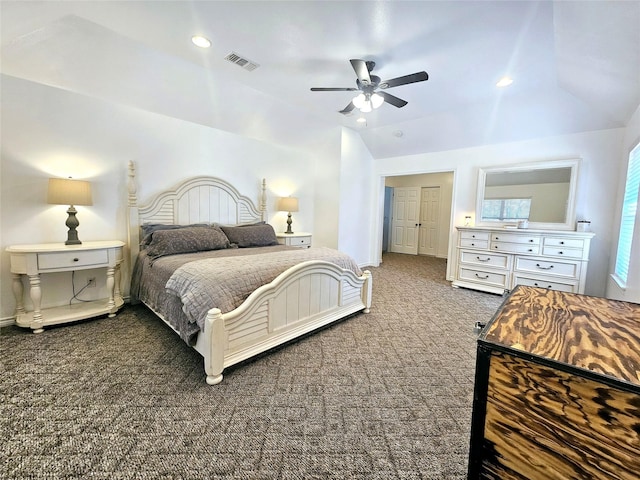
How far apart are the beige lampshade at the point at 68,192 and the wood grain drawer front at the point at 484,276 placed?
4.89 metres

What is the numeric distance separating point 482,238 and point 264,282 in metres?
3.47

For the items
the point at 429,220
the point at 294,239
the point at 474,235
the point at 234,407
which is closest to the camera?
the point at 234,407

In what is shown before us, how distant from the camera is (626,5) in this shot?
5.01 feet

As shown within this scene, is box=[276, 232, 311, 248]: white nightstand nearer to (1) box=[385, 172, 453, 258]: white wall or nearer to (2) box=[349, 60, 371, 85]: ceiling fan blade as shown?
(2) box=[349, 60, 371, 85]: ceiling fan blade

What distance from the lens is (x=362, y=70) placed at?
7.56 feet

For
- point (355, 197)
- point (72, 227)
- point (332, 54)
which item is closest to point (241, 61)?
point (332, 54)

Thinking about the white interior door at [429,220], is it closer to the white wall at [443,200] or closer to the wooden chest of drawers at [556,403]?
the white wall at [443,200]

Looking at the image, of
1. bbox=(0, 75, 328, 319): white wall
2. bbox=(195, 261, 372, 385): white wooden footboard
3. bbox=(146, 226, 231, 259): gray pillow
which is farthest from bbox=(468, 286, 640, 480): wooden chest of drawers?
bbox=(0, 75, 328, 319): white wall

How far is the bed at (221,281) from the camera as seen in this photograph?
1.88 m

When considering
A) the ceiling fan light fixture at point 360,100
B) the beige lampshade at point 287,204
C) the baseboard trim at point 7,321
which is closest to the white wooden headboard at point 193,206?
the beige lampshade at point 287,204

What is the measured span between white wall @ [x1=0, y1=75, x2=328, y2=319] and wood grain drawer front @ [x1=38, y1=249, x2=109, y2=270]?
47 centimetres

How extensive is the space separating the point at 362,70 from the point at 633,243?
2746 millimetres

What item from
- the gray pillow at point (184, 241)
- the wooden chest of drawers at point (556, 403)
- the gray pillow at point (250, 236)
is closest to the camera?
the wooden chest of drawers at point (556, 403)

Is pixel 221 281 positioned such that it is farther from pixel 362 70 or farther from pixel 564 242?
pixel 564 242
